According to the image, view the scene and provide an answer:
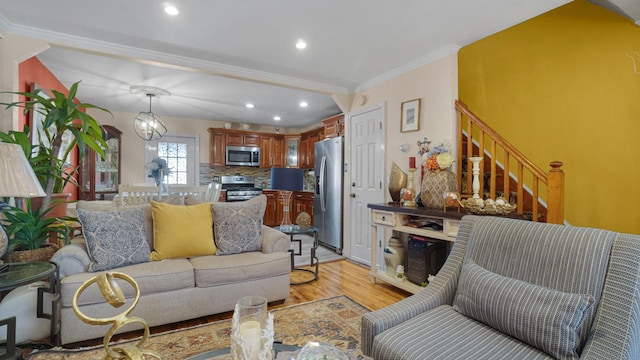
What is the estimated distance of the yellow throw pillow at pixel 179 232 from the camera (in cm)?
248

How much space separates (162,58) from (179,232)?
1868 mm

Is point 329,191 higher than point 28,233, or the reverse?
point 329,191

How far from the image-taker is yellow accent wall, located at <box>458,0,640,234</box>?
2574 mm

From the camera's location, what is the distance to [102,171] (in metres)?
5.07

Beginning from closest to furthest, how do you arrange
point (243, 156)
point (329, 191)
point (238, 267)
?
point (238, 267), point (329, 191), point (243, 156)

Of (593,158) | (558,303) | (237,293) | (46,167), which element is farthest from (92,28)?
(593,158)

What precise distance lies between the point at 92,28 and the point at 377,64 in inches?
108

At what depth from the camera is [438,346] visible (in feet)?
4.04

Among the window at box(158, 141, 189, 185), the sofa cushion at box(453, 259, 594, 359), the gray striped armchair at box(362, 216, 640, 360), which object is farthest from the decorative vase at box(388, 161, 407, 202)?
the window at box(158, 141, 189, 185)

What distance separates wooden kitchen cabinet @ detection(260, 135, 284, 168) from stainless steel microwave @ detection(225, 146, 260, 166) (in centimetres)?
14

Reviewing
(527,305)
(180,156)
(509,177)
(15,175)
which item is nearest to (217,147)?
(180,156)

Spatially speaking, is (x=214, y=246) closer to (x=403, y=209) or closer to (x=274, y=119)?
(x=403, y=209)

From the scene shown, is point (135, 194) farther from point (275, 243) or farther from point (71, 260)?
point (275, 243)

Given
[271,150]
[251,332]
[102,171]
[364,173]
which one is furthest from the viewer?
[271,150]
